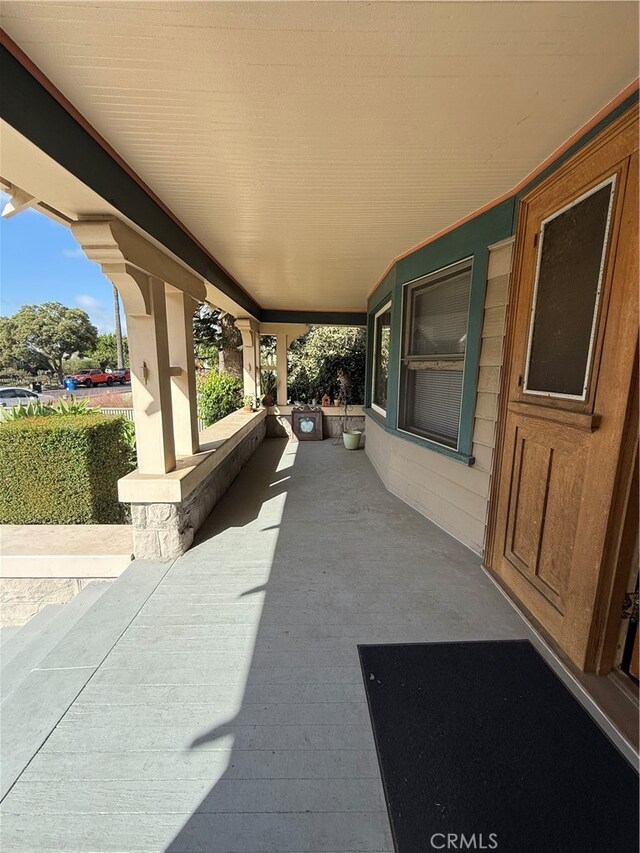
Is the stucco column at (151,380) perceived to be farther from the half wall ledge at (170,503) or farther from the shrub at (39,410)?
the shrub at (39,410)

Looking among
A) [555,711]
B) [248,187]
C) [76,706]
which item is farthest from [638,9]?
[76,706]

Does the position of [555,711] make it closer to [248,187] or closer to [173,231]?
[248,187]

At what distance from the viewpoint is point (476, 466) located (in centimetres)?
264

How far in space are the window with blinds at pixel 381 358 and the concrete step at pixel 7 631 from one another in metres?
4.19

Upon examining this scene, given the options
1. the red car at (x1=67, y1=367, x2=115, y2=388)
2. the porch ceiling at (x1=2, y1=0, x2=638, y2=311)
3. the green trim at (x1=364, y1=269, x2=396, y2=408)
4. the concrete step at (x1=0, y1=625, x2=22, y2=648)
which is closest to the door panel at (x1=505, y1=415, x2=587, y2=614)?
the porch ceiling at (x1=2, y1=0, x2=638, y2=311)

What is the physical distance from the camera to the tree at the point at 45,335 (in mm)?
28719

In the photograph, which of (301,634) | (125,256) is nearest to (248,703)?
(301,634)

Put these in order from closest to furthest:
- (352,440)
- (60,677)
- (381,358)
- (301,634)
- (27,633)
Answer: (60,677) → (301,634) → (27,633) → (381,358) → (352,440)

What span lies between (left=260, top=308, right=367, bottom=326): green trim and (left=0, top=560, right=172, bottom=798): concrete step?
19.1 ft

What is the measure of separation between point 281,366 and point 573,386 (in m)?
6.09

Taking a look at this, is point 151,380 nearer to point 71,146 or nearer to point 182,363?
point 182,363

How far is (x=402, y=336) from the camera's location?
12.1 feet

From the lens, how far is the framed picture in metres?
7.09

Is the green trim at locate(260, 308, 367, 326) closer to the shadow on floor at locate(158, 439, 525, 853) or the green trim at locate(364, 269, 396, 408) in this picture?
the green trim at locate(364, 269, 396, 408)
